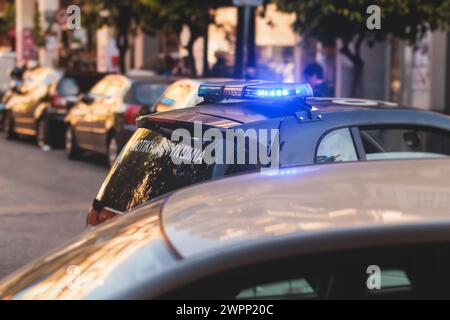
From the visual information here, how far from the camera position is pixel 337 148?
5434 mm

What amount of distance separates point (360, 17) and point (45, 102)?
733 cm

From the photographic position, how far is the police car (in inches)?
197

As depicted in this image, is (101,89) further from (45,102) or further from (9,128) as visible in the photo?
(9,128)

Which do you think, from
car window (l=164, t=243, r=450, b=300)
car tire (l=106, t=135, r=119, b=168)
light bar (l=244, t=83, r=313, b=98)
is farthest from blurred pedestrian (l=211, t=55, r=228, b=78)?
car window (l=164, t=243, r=450, b=300)

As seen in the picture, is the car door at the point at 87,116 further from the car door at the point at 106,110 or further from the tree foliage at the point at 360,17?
the tree foliage at the point at 360,17

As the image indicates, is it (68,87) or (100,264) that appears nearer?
(100,264)

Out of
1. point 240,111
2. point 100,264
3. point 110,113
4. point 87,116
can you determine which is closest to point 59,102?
point 87,116

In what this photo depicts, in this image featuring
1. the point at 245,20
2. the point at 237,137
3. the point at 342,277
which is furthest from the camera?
the point at 245,20

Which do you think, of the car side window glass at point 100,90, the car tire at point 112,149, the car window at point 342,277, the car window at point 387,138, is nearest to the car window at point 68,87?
the car side window glass at point 100,90

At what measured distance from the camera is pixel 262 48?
98.2 ft

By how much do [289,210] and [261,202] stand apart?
0.13 metres

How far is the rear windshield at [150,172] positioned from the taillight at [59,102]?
51.3ft
